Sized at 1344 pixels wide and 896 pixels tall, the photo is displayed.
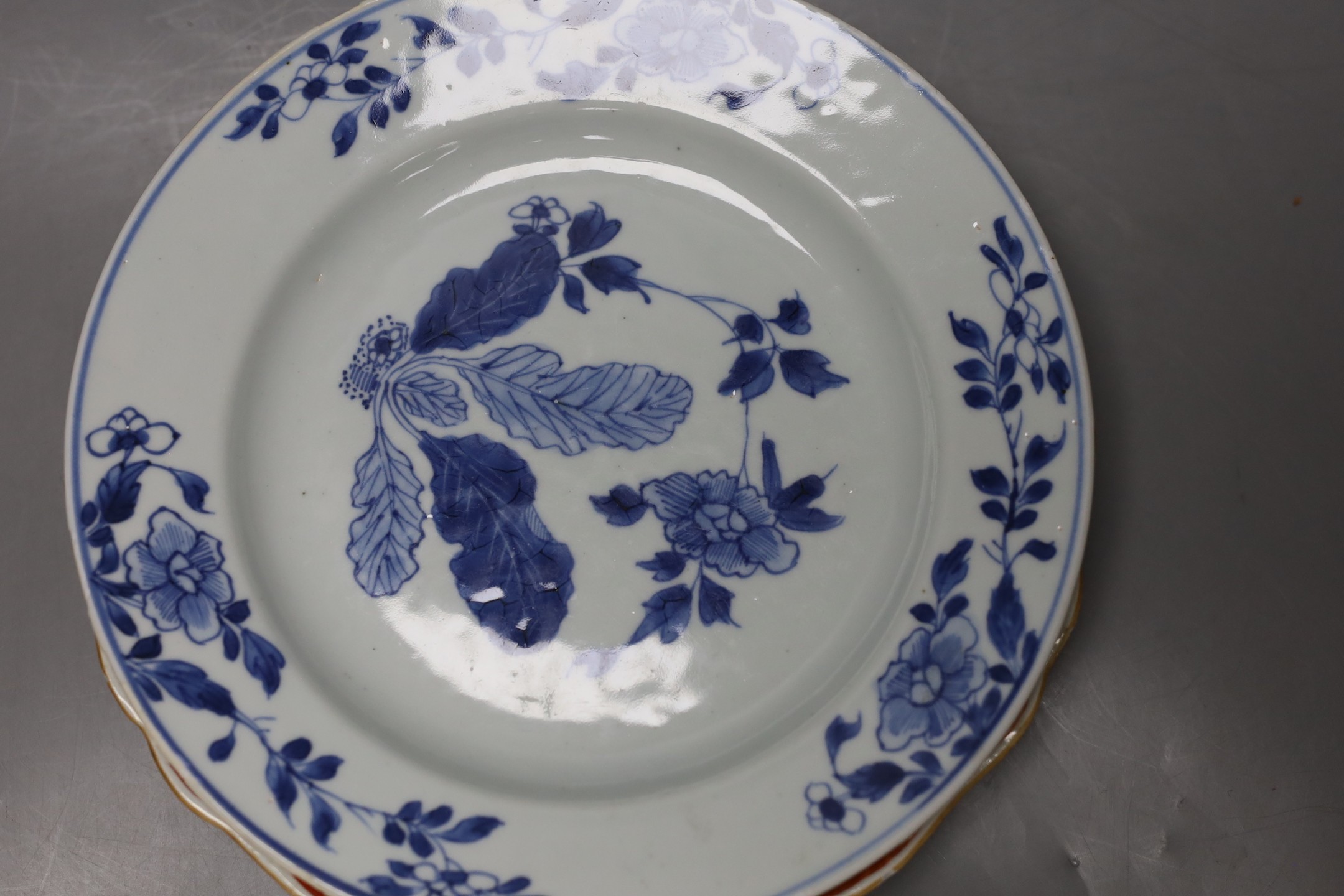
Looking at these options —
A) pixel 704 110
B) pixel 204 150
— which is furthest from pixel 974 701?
pixel 204 150

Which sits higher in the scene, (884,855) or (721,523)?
(721,523)

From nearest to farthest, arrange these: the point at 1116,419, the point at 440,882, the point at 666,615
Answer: the point at 440,882 < the point at 666,615 < the point at 1116,419

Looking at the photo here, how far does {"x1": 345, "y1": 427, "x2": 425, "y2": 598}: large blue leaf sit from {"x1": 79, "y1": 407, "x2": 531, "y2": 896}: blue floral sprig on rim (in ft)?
0.31

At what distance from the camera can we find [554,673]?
0.74 meters

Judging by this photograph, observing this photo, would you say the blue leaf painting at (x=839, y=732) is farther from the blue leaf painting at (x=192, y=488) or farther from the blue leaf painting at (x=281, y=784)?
the blue leaf painting at (x=192, y=488)

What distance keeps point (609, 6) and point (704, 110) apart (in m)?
0.13

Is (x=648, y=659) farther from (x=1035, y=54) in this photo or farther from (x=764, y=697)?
(x=1035, y=54)

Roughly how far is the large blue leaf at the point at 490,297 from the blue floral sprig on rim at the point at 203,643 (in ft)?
0.77

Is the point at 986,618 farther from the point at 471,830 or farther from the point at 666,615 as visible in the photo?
the point at 471,830

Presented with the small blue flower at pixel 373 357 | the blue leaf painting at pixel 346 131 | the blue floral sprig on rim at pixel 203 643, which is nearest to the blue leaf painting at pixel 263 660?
the blue floral sprig on rim at pixel 203 643

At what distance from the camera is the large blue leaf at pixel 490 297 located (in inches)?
32.0

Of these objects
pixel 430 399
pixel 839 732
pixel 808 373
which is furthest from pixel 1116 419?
pixel 430 399

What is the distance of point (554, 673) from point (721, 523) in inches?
7.4

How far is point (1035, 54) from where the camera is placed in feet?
3.19
